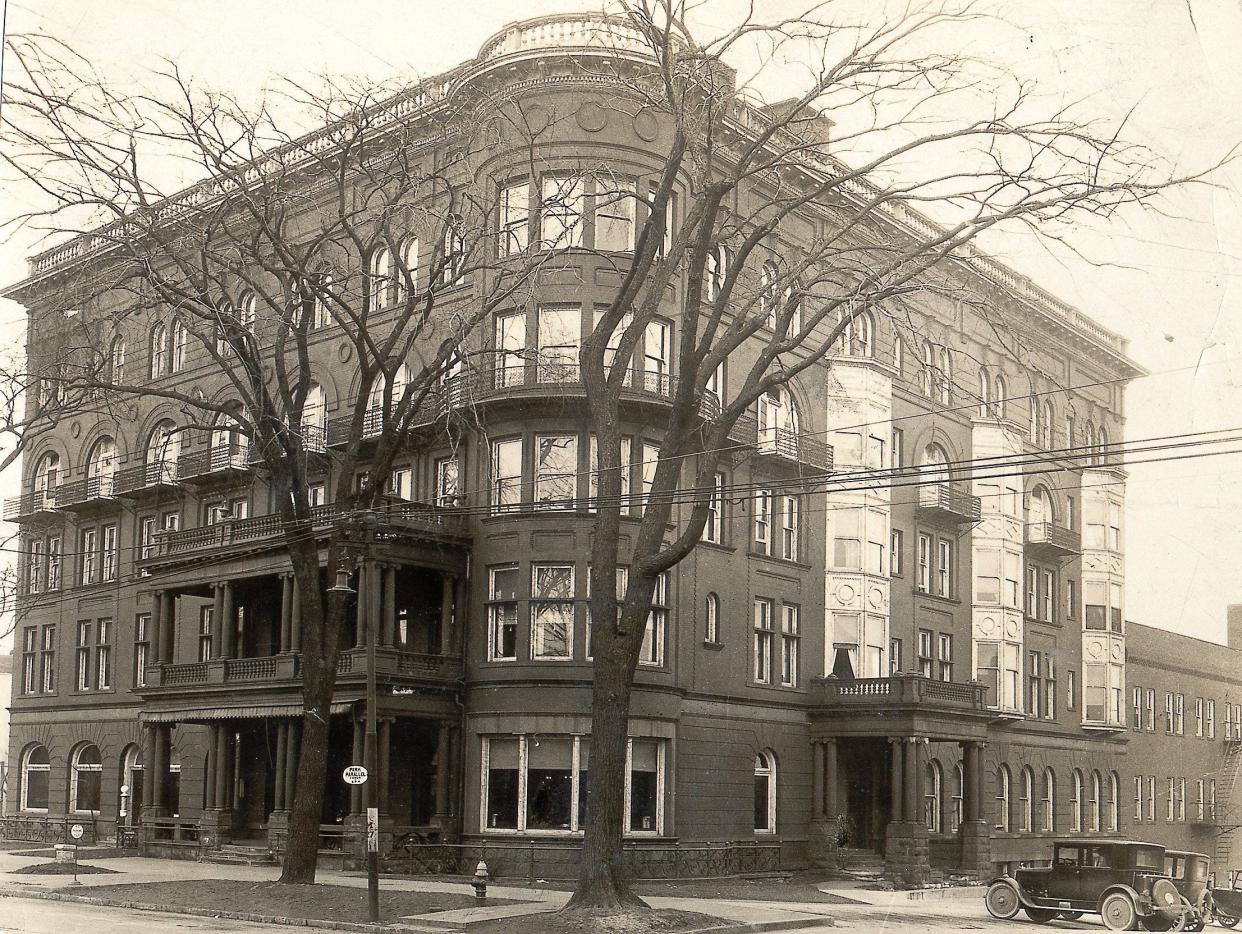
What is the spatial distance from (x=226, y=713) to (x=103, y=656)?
12.3m

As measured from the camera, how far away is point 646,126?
35.5 metres

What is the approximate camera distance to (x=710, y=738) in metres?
36.9

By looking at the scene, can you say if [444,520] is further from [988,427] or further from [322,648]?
[988,427]

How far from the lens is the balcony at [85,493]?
47.9 metres

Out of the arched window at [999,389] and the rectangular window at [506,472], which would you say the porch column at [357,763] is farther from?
the arched window at [999,389]

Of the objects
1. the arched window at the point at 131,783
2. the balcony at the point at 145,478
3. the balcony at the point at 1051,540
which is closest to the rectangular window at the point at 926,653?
the balcony at the point at 1051,540

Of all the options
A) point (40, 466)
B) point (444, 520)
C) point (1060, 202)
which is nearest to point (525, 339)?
point (444, 520)

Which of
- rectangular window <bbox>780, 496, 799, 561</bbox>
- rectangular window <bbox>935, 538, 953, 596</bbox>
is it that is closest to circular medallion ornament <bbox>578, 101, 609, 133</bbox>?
rectangular window <bbox>780, 496, 799, 561</bbox>

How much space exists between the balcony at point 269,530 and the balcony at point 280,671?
2852 millimetres

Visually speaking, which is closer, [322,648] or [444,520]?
[322,648]

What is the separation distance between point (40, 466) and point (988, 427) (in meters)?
31.9

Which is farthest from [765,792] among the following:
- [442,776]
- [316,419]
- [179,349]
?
[179,349]

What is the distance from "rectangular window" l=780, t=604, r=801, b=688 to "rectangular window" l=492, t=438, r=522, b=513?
29.7ft

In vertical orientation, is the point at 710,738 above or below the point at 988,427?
below
